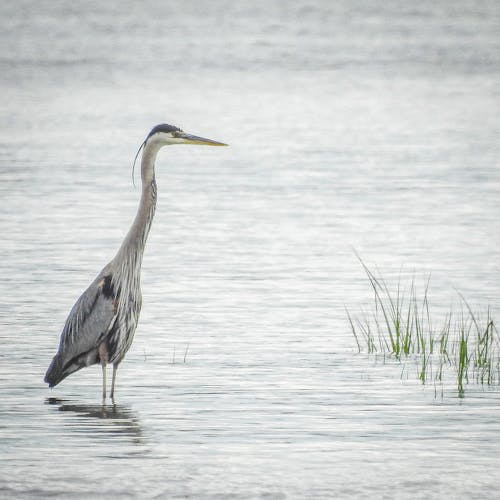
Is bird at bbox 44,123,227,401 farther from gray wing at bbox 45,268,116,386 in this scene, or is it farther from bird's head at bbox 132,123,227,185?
bird's head at bbox 132,123,227,185

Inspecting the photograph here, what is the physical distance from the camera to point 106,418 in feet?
25.9

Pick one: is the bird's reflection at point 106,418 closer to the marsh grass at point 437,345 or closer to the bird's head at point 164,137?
the bird's head at point 164,137

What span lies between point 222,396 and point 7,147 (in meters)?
16.9

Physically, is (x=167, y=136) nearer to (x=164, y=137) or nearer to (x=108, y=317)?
(x=164, y=137)

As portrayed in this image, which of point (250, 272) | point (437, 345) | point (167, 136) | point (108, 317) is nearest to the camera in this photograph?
point (108, 317)

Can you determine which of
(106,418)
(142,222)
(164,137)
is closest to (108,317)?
(142,222)

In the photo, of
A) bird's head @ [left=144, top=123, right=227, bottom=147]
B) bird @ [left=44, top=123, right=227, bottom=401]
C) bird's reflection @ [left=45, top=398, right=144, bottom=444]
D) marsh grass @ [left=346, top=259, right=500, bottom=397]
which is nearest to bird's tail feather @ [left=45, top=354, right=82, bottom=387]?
bird @ [left=44, top=123, right=227, bottom=401]

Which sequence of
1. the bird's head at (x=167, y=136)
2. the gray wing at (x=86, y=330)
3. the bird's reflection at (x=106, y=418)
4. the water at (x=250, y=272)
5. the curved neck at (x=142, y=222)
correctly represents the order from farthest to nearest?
the bird's head at (x=167, y=136)
the curved neck at (x=142, y=222)
the gray wing at (x=86, y=330)
the bird's reflection at (x=106, y=418)
the water at (x=250, y=272)

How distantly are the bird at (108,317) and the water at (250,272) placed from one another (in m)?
0.24

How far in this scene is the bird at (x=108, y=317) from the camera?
27.5ft

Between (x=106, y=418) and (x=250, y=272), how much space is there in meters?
5.62

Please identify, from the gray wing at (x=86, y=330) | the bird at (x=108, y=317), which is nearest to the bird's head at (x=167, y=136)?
the bird at (x=108, y=317)

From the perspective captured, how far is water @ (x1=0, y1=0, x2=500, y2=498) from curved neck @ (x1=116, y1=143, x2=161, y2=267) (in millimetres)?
887

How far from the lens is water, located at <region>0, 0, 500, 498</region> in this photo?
267 inches
